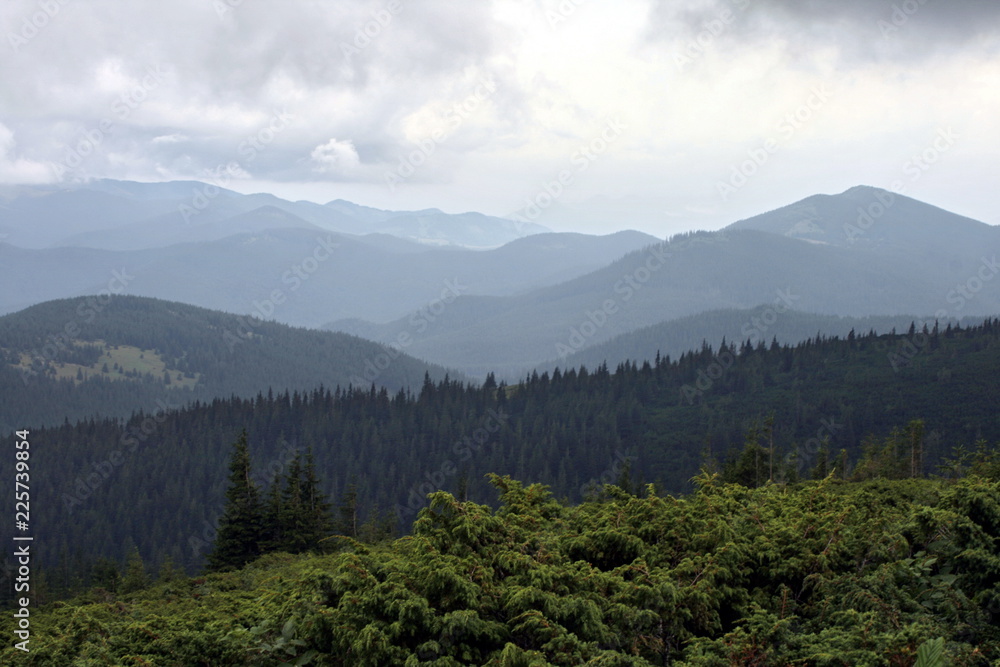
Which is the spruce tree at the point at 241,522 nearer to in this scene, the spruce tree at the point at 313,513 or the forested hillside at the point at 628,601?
the spruce tree at the point at 313,513

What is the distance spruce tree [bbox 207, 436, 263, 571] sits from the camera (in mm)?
54500

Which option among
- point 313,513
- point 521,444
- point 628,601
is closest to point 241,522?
point 313,513

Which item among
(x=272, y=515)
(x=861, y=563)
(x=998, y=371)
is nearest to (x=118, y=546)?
(x=272, y=515)

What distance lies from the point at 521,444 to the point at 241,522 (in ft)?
383

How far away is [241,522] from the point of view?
55.7 meters

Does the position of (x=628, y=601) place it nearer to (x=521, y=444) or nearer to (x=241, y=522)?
(x=241, y=522)

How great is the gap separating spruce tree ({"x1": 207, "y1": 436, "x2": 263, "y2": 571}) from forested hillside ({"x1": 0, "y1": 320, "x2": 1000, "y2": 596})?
256 ft

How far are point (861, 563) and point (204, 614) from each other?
1468cm

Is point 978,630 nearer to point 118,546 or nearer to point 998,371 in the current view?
point 118,546

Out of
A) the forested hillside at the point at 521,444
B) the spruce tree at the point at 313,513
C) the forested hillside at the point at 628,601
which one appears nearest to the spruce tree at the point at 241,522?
the spruce tree at the point at 313,513

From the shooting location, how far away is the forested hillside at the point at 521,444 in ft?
475

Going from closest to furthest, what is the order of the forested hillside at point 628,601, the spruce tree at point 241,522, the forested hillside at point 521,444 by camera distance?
the forested hillside at point 628,601 < the spruce tree at point 241,522 < the forested hillside at point 521,444

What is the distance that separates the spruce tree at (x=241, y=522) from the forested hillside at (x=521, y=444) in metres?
77.9

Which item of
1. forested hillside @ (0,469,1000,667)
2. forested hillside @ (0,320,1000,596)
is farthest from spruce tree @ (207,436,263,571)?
forested hillside @ (0,320,1000,596)
